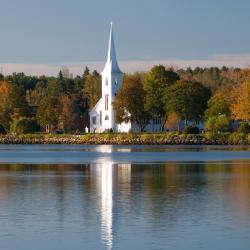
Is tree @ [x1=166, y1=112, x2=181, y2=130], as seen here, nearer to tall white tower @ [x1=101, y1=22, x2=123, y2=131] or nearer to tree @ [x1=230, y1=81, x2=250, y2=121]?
tree @ [x1=230, y1=81, x2=250, y2=121]

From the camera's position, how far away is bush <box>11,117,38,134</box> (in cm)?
13912

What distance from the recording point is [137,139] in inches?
4926

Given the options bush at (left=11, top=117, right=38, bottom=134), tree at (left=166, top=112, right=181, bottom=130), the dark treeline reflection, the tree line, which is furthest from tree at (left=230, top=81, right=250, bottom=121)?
the dark treeline reflection

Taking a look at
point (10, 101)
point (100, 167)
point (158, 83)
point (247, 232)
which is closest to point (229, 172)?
point (100, 167)

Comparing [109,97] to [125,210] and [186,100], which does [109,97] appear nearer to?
[186,100]

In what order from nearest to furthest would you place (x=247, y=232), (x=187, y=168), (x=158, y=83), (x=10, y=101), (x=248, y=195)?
1. (x=247, y=232)
2. (x=248, y=195)
3. (x=187, y=168)
4. (x=158, y=83)
5. (x=10, y=101)

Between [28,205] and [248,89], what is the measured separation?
86854 mm

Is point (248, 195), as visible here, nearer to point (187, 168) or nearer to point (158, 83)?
point (187, 168)

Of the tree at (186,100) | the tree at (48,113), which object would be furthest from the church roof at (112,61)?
the tree at (186,100)

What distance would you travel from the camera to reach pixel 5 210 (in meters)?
30.2

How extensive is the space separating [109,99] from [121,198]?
113788mm

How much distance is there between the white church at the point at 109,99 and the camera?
474 ft

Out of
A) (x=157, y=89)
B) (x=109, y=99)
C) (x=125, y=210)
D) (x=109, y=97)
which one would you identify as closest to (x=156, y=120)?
(x=157, y=89)

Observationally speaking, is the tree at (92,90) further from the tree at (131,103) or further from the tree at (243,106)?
the tree at (243,106)
